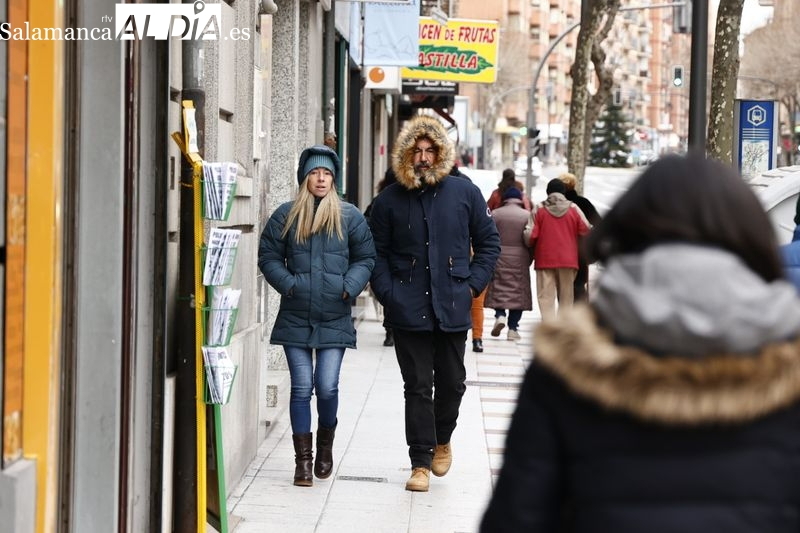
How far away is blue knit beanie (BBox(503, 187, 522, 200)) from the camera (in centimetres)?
1603

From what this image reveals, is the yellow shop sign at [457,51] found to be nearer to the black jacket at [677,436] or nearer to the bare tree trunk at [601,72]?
the bare tree trunk at [601,72]

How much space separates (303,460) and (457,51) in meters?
21.4

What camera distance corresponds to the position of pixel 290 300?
7668 mm

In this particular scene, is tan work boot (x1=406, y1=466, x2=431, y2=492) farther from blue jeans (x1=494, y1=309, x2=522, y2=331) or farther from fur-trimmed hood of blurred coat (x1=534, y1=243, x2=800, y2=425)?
blue jeans (x1=494, y1=309, x2=522, y2=331)

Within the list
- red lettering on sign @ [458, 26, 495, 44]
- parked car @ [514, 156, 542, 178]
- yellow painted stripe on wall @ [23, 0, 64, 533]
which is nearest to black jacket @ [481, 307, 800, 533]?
yellow painted stripe on wall @ [23, 0, 64, 533]

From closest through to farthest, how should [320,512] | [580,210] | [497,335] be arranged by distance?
[320,512] < [580,210] < [497,335]

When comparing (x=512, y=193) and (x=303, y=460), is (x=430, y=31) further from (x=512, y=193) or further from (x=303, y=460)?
(x=303, y=460)

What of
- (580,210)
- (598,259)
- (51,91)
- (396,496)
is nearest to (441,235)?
(396,496)

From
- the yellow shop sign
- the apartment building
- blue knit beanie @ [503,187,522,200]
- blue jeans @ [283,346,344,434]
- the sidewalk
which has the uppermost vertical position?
the apartment building

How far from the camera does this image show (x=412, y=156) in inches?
304

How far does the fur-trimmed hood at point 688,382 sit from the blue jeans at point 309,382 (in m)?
5.18

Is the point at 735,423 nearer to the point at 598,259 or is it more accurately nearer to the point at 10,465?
the point at 598,259

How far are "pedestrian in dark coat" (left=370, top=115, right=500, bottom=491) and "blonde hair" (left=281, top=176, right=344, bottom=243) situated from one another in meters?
0.21

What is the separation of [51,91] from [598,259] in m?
2.40
